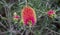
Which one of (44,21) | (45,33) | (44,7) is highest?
(44,7)

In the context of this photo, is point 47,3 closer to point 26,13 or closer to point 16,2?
point 16,2

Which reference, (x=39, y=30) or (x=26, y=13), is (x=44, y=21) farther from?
(x=26, y=13)

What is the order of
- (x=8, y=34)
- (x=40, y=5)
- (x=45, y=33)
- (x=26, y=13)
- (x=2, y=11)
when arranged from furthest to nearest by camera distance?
1. (x=2, y=11)
2. (x=45, y=33)
3. (x=8, y=34)
4. (x=40, y=5)
5. (x=26, y=13)

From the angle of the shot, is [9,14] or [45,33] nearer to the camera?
[9,14]

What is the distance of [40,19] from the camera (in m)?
1.81

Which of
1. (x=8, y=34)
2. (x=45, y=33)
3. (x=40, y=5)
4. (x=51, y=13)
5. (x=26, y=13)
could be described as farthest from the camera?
(x=45, y=33)

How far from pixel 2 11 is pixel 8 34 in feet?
1.52

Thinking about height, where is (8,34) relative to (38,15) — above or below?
below

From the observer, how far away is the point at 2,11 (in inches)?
85.7

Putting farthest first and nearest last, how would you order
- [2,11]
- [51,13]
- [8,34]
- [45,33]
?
1. [2,11]
2. [45,33]
3. [8,34]
4. [51,13]

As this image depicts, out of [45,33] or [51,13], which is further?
[45,33]

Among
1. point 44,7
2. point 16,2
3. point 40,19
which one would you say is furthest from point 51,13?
point 16,2

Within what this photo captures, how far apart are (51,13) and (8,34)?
0.51 m

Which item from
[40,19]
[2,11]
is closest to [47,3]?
[40,19]
